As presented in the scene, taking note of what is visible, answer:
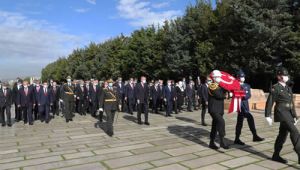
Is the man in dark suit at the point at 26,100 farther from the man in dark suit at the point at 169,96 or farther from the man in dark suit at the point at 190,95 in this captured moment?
the man in dark suit at the point at 190,95

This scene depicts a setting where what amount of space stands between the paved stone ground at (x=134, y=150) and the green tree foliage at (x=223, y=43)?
12.7m

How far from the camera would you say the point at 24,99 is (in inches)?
552

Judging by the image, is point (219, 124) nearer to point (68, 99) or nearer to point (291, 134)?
point (291, 134)

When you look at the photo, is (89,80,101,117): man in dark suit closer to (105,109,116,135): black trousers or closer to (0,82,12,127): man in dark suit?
(0,82,12,127): man in dark suit

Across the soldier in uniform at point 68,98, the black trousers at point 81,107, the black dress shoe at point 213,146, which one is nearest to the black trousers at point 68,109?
the soldier in uniform at point 68,98

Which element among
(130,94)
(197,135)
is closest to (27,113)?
(130,94)

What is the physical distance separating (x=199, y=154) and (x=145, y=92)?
5.40 m

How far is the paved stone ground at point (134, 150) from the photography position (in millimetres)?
6871

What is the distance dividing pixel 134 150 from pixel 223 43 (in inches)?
797

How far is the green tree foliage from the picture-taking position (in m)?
22.8

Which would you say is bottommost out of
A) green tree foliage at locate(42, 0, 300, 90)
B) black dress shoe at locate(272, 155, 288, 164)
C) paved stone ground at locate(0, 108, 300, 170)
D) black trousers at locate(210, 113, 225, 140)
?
paved stone ground at locate(0, 108, 300, 170)

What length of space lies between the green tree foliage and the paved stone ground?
12.7 meters

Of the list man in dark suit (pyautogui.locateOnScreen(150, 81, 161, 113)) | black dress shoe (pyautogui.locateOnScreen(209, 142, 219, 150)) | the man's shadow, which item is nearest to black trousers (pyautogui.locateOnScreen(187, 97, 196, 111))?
man in dark suit (pyautogui.locateOnScreen(150, 81, 161, 113))

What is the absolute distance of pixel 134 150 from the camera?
322 inches
